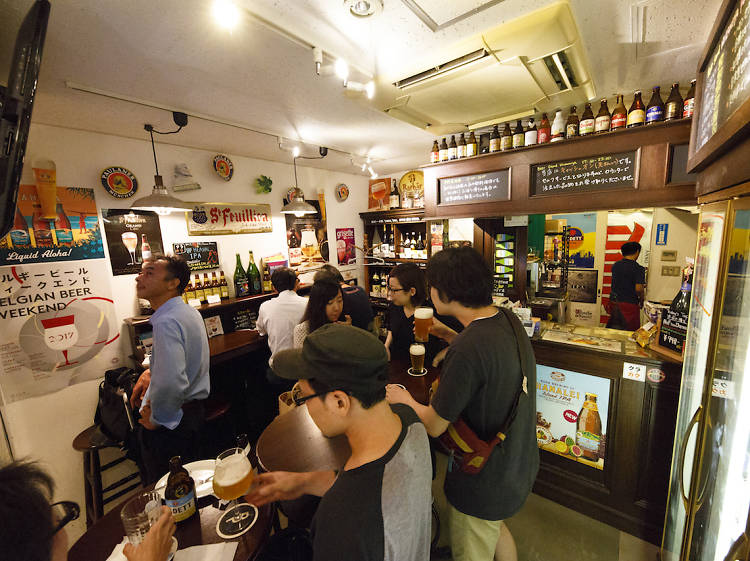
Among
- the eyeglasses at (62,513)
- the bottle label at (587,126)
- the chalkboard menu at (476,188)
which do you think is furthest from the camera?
the chalkboard menu at (476,188)

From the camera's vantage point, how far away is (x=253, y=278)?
13.2ft

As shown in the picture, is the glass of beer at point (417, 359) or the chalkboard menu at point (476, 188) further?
the chalkboard menu at point (476, 188)

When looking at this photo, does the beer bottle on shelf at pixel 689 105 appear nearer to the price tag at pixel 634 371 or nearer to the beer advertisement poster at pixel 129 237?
the price tag at pixel 634 371

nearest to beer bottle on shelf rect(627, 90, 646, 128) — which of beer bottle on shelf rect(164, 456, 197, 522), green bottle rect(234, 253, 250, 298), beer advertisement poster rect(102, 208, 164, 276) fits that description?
beer bottle on shelf rect(164, 456, 197, 522)

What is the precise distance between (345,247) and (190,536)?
4409 millimetres

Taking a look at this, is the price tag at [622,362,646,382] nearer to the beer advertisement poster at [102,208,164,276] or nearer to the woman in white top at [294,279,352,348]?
the woman in white top at [294,279,352,348]

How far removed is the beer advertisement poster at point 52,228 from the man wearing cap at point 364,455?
2.87m

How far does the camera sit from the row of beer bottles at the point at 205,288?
3.40 metres

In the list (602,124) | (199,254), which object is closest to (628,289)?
(602,124)

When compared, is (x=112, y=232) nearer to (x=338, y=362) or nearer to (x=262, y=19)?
(x=262, y=19)

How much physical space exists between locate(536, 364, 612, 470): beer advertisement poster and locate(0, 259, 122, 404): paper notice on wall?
3946 millimetres

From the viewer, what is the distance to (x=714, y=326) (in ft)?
3.92

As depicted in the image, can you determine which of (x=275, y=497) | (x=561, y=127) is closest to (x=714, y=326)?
(x=561, y=127)

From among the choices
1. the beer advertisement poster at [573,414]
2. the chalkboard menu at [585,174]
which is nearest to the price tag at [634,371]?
the beer advertisement poster at [573,414]
